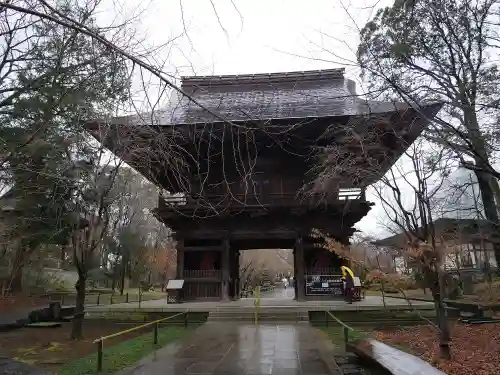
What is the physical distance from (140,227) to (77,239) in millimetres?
25787

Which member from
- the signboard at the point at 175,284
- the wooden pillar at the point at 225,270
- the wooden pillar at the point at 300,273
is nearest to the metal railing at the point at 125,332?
the signboard at the point at 175,284

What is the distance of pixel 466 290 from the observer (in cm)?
2098

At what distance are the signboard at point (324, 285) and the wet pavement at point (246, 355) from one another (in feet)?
17.0

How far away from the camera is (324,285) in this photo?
627 inches

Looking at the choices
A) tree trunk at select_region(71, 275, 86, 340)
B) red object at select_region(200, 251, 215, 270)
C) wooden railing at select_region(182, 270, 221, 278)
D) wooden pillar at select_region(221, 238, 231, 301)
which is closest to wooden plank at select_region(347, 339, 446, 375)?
tree trunk at select_region(71, 275, 86, 340)

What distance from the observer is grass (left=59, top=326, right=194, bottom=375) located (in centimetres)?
663

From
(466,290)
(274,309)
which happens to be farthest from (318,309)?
(466,290)

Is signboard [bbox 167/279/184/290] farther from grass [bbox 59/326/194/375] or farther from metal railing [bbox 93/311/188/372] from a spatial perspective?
grass [bbox 59/326/194/375]

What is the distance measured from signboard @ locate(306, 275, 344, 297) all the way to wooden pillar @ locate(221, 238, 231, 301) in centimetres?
344

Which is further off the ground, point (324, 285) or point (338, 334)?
point (324, 285)

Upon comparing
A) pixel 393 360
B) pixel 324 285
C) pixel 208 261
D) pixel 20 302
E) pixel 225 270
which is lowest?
pixel 20 302

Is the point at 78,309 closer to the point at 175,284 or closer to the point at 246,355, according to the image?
the point at 246,355

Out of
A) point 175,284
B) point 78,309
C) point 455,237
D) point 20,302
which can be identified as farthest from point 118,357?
point 20,302

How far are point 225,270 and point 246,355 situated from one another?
8777 mm
